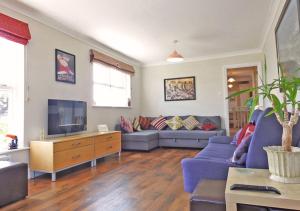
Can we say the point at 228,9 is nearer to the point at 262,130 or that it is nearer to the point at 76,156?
the point at 262,130

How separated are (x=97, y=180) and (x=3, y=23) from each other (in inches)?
98.8

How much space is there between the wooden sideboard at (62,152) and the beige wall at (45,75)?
0.29m

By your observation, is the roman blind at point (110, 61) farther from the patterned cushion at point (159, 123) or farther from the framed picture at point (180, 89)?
the patterned cushion at point (159, 123)

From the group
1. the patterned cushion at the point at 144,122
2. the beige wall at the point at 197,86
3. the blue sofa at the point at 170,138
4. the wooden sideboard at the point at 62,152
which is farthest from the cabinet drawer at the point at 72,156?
the beige wall at the point at 197,86

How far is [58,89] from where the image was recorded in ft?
13.2

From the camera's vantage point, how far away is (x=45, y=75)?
3777mm

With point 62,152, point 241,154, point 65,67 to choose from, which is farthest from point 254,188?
point 65,67

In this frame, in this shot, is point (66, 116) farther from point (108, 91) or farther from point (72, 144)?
point (108, 91)

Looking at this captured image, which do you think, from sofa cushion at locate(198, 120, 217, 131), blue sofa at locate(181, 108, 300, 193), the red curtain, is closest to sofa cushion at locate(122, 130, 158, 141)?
sofa cushion at locate(198, 120, 217, 131)

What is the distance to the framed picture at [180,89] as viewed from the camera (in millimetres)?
6727

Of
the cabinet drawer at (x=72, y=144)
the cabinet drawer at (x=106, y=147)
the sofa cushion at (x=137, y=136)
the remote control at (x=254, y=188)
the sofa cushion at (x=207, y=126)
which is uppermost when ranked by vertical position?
the sofa cushion at (x=207, y=126)

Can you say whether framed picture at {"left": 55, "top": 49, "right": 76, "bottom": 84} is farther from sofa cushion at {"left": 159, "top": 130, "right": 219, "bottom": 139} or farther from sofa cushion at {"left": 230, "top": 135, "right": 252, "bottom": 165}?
sofa cushion at {"left": 230, "top": 135, "right": 252, "bottom": 165}

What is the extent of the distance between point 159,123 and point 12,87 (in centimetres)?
399

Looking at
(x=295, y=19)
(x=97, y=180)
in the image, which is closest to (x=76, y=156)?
(x=97, y=180)
